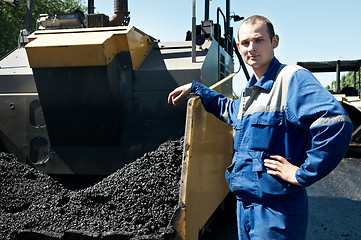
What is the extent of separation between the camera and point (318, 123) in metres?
1.59

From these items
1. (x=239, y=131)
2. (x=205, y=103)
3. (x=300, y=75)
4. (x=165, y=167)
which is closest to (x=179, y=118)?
A: (x=165, y=167)

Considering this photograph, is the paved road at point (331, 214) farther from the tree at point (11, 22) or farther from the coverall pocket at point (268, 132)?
the tree at point (11, 22)

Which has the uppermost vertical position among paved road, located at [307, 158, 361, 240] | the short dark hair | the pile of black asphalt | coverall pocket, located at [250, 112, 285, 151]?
the short dark hair

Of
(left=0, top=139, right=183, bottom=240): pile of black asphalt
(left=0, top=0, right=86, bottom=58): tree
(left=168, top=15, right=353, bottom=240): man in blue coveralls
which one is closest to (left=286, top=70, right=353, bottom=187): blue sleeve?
(left=168, top=15, right=353, bottom=240): man in blue coveralls

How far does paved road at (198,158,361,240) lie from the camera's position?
12.7 ft

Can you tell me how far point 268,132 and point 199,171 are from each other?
0.86 metres

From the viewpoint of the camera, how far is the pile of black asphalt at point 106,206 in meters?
2.37

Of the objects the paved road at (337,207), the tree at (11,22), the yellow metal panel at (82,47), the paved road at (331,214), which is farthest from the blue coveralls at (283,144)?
the tree at (11,22)

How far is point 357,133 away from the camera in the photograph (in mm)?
7480

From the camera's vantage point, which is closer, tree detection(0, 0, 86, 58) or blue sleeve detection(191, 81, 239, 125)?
blue sleeve detection(191, 81, 239, 125)

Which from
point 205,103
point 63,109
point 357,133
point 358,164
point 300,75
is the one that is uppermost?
point 300,75

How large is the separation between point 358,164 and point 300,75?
6263mm

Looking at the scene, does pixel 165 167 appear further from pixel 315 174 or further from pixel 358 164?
pixel 358 164

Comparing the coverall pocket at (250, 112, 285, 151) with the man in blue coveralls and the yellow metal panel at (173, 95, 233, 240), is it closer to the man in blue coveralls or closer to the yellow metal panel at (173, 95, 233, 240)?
the man in blue coveralls
